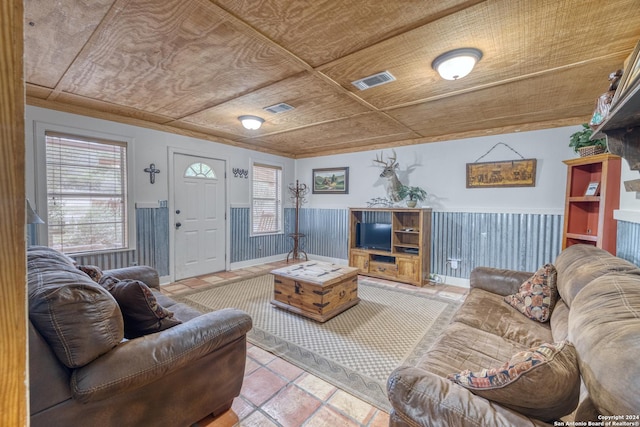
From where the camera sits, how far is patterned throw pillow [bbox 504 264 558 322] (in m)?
2.00

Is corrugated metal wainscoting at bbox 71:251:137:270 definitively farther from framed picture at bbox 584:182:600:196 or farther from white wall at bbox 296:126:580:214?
framed picture at bbox 584:182:600:196

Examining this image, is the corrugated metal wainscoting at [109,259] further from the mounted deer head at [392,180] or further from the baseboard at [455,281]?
the baseboard at [455,281]

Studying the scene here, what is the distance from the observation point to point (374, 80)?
240cm

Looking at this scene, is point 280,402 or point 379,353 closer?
point 280,402

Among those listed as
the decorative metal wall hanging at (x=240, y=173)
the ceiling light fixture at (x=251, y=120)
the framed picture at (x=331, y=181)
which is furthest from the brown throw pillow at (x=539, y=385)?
the decorative metal wall hanging at (x=240, y=173)

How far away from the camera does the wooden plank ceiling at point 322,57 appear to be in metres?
1.55

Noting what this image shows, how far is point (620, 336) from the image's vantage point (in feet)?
3.02

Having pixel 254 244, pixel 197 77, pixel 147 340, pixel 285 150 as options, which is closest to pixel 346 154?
pixel 285 150

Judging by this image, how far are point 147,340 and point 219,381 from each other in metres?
0.49

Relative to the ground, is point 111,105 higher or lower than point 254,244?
higher

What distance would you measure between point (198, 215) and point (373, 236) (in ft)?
9.69

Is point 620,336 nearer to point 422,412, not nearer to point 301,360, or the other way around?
point 422,412

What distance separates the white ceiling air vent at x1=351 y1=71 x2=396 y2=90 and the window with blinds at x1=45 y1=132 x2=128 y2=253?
125 inches

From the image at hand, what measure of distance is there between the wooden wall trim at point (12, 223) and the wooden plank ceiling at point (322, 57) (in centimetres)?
130
